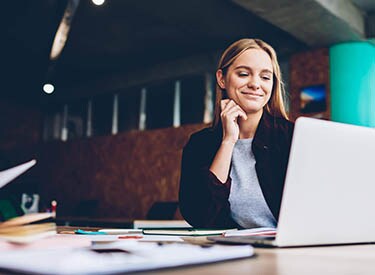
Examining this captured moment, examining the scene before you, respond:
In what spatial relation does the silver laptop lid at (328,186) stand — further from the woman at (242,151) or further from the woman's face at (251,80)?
the woman's face at (251,80)

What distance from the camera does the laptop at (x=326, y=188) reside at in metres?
0.88

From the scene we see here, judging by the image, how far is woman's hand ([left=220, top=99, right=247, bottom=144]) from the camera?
62.7 inches

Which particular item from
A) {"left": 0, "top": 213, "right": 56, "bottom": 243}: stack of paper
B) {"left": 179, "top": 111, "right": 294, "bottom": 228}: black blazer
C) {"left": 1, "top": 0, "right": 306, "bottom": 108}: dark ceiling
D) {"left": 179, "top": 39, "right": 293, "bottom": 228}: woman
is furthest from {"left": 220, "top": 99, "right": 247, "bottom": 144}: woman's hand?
{"left": 1, "top": 0, "right": 306, "bottom": 108}: dark ceiling

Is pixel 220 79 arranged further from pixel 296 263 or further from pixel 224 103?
pixel 296 263

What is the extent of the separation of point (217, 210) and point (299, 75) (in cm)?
587

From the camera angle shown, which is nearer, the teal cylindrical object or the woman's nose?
the woman's nose

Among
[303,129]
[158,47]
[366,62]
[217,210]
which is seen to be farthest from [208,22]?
[303,129]

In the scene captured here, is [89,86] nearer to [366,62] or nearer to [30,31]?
[30,31]

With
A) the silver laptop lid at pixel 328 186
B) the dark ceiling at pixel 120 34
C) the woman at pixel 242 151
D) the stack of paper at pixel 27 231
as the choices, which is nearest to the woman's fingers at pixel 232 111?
the woman at pixel 242 151

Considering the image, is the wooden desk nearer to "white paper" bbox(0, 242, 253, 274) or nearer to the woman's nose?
"white paper" bbox(0, 242, 253, 274)

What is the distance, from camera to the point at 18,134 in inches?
445

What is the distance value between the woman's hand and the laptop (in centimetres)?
62

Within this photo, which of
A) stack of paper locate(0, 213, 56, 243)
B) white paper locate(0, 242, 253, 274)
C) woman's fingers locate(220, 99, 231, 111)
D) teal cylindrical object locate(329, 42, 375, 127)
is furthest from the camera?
teal cylindrical object locate(329, 42, 375, 127)

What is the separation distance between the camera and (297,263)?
0.68m
